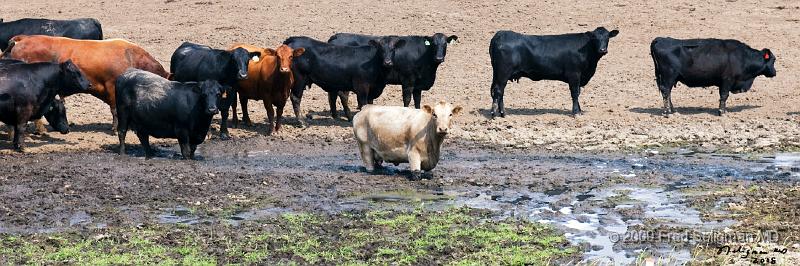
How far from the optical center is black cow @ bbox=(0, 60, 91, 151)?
52.4ft

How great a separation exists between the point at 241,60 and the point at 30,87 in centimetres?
291

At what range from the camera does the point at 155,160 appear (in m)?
15.6

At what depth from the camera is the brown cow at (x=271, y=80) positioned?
720 inches

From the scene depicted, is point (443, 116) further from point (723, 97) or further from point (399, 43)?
point (723, 97)

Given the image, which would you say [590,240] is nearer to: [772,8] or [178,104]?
[178,104]

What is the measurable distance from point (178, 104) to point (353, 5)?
429 inches

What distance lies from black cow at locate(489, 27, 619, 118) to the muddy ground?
0.52 meters

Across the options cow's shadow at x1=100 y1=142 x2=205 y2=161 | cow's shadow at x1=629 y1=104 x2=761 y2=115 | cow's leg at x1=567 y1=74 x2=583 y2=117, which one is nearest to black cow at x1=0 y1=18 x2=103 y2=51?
cow's shadow at x1=100 y1=142 x2=205 y2=161

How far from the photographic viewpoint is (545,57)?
19.8m

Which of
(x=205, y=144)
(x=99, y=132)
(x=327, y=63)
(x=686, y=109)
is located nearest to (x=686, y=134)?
(x=686, y=109)

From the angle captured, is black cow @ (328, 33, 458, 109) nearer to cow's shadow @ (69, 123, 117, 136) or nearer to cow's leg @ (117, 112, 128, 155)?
cow's shadow @ (69, 123, 117, 136)

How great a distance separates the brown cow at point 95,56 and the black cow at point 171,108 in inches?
62.1

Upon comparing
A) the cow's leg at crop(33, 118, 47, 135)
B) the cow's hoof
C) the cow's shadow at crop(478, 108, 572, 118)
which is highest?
the cow's hoof

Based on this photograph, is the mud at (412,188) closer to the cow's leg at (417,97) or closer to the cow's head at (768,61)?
the cow's leg at (417,97)
